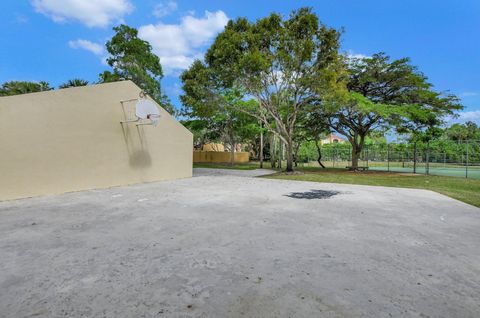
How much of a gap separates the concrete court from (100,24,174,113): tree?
53.9ft

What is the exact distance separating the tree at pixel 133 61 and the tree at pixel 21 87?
17.1 feet

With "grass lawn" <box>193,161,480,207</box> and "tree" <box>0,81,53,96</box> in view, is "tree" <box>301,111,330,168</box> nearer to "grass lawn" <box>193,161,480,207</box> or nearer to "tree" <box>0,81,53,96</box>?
"grass lawn" <box>193,161,480,207</box>

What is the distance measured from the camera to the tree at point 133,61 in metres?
19.6

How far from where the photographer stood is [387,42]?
16.8 m

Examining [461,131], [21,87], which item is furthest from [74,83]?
[461,131]

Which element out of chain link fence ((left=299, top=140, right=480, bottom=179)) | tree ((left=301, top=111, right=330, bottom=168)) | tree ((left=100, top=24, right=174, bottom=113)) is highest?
tree ((left=100, top=24, right=174, bottom=113))

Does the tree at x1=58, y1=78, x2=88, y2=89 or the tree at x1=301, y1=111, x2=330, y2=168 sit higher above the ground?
the tree at x1=58, y1=78, x2=88, y2=89

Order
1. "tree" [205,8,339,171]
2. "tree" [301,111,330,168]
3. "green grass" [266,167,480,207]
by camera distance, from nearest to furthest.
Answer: "green grass" [266,167,480,207] < "tree" [205,8,339,171] < "tree" [301,111,330,168]

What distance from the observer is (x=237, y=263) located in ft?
8.76

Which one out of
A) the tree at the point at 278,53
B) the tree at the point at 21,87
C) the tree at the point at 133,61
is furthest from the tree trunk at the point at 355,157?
the tree at the point at 21,87

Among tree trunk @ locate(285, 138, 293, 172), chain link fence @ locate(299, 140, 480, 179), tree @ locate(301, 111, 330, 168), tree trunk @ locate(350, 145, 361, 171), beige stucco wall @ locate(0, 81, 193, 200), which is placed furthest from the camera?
chain link fence @ locate(299, 140, 480, 179)

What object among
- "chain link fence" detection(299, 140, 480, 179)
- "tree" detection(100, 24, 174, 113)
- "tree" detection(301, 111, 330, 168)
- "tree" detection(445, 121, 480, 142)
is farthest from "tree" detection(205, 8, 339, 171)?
"tree" detection(445, 121, 480, 142)

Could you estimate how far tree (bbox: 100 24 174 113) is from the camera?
773 inches

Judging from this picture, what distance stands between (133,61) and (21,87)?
776 centimetres
